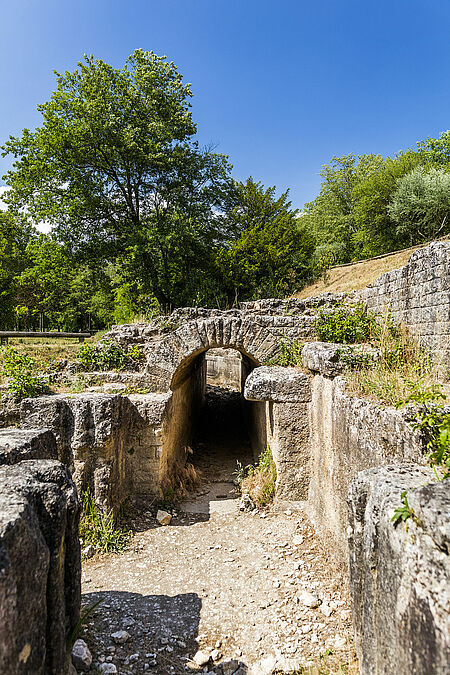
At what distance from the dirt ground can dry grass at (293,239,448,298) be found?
32.8ft

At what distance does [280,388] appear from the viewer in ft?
18.3

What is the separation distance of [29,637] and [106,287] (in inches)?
603

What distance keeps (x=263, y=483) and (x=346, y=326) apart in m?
2.89

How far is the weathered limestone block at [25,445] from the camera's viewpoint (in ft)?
7.02

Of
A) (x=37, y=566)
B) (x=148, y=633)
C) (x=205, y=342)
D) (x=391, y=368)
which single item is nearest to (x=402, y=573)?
(x=37, y=566)

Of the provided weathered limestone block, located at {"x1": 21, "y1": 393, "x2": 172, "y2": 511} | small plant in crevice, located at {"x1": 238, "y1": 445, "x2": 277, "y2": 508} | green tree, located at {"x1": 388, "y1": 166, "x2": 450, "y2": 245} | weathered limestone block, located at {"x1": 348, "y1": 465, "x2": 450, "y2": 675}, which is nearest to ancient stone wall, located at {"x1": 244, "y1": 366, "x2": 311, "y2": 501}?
small plant in crevice, located at {"x1": 238, "y1": 445, "x2": 277, "y2": 508}

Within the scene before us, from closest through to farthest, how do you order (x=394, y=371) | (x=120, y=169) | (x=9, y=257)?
(x=394, y=371), (x=120, y=169), (x=9, y=257)

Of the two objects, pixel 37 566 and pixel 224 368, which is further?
pixel 224 368

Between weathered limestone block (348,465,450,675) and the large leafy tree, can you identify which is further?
the large leafy tree

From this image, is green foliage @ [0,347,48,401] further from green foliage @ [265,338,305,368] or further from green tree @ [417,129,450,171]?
green tree @ [417,129,450,171]

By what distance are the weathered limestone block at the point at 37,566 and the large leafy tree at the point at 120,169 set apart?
41.1ft

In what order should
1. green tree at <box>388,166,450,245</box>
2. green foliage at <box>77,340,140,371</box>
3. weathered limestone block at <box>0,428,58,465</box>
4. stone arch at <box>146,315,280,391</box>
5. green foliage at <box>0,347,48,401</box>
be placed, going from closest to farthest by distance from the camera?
weathered limestone block at <box>0,428,58,465</box> → green foliage at <box>0,347,48,401</box> → stone arch at <box>146,315,280,391</box> → green foliage at <box>77,340,140,371</box> → green tree at <box>388,166,450,245</box>

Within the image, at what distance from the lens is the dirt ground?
3.02 meters

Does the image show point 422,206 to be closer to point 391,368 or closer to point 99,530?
point 391,368
